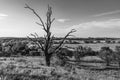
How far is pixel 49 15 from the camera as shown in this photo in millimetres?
19797

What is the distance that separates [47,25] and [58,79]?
10.8 meters

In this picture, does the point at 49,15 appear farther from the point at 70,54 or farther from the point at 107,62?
the point at 70,54

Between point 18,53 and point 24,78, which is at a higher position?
point 24,78

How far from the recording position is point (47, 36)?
786 inches

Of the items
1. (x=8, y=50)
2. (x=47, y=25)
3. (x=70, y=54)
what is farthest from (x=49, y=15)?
(x=8, y=50)

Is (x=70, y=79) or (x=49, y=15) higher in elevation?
(x=49, y=15)

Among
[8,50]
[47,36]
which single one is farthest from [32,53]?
[47,36]

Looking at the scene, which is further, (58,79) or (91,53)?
(91,53)

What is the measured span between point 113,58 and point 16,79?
26907 mm

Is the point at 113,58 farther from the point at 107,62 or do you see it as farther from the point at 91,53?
the point at 91,53

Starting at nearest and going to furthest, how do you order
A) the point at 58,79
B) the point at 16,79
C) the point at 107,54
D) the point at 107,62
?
the point at 16,79, the point at 58,79, the point at 107,62, the point at 107,54

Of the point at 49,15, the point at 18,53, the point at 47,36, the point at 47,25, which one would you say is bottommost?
the point at 18,53

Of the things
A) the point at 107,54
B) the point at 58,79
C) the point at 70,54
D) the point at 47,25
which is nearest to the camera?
the point at 58,79

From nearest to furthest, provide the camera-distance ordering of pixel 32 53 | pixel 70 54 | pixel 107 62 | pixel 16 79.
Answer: pixel 16 79, pixel 107 62, pixel 70 54, pixel 32 53
